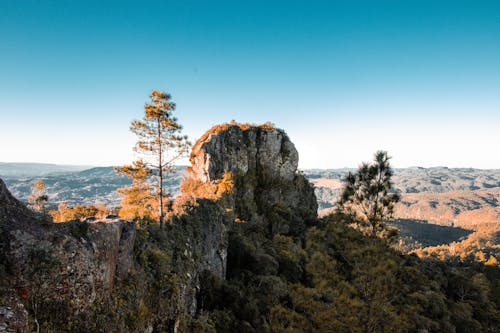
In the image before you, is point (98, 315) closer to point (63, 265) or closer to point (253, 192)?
point (63, 265)

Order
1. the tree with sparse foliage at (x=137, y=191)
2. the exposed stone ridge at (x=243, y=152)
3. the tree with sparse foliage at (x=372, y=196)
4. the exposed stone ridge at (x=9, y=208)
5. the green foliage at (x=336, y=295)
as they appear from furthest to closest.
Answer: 1. the exposed stone ridge at (x=243, y=152)
2. the tree with sparse foliage at (x=137, y=191)
3. the tree with sparse foliage at (x=372, y=196)
4. the green foliage at (x=336, y=295)
5. the exposed stone ridge at (x=9, y=208)

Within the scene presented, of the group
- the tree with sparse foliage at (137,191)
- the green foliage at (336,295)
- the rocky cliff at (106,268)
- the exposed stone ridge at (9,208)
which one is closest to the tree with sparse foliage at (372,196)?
the green foliage at (336,295)

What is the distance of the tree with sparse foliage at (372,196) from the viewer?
14055 millimetres

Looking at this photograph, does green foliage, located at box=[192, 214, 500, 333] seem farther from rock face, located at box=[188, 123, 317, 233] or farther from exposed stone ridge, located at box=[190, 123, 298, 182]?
exposed stone ridge, located at box=[190, 123, 298, 182]

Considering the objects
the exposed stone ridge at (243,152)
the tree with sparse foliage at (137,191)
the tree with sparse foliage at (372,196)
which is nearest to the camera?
the tree with sparse foliage at (372,196)

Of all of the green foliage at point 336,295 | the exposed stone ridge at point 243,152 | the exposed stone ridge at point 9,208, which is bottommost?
the green foliage at point 336,295

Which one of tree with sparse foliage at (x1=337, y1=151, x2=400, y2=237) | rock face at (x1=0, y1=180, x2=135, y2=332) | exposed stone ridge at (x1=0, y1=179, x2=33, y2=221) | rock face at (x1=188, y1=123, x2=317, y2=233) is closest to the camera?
rock face at (x1=0, y1=180, x2=135, y2=332)

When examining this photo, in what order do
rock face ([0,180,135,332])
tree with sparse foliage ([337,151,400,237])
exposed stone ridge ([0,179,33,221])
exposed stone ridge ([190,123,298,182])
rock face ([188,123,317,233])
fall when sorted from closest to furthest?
rock face ([0,180,135,332]) → exposed stone ridge ([0,179,33,221]) → tree with sparse foliage ([337,151,400,237]) → rock face ([188,123,317,233]) → exposed stone ridge ([190,123,298,182])

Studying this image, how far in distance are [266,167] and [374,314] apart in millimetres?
40698

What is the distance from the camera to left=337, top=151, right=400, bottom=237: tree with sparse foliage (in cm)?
1405

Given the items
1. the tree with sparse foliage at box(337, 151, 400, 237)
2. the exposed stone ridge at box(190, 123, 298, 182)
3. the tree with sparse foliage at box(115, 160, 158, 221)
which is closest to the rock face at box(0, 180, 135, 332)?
the tree with sparse foliage at box(115, 160, 158, 221)

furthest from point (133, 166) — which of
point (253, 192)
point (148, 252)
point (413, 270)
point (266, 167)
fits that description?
point (266, 167)

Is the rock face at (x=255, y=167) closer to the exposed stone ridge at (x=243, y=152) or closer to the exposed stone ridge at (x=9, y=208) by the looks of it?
the exposed stone ridge at (x=243, y=152)

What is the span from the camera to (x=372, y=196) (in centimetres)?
1436
